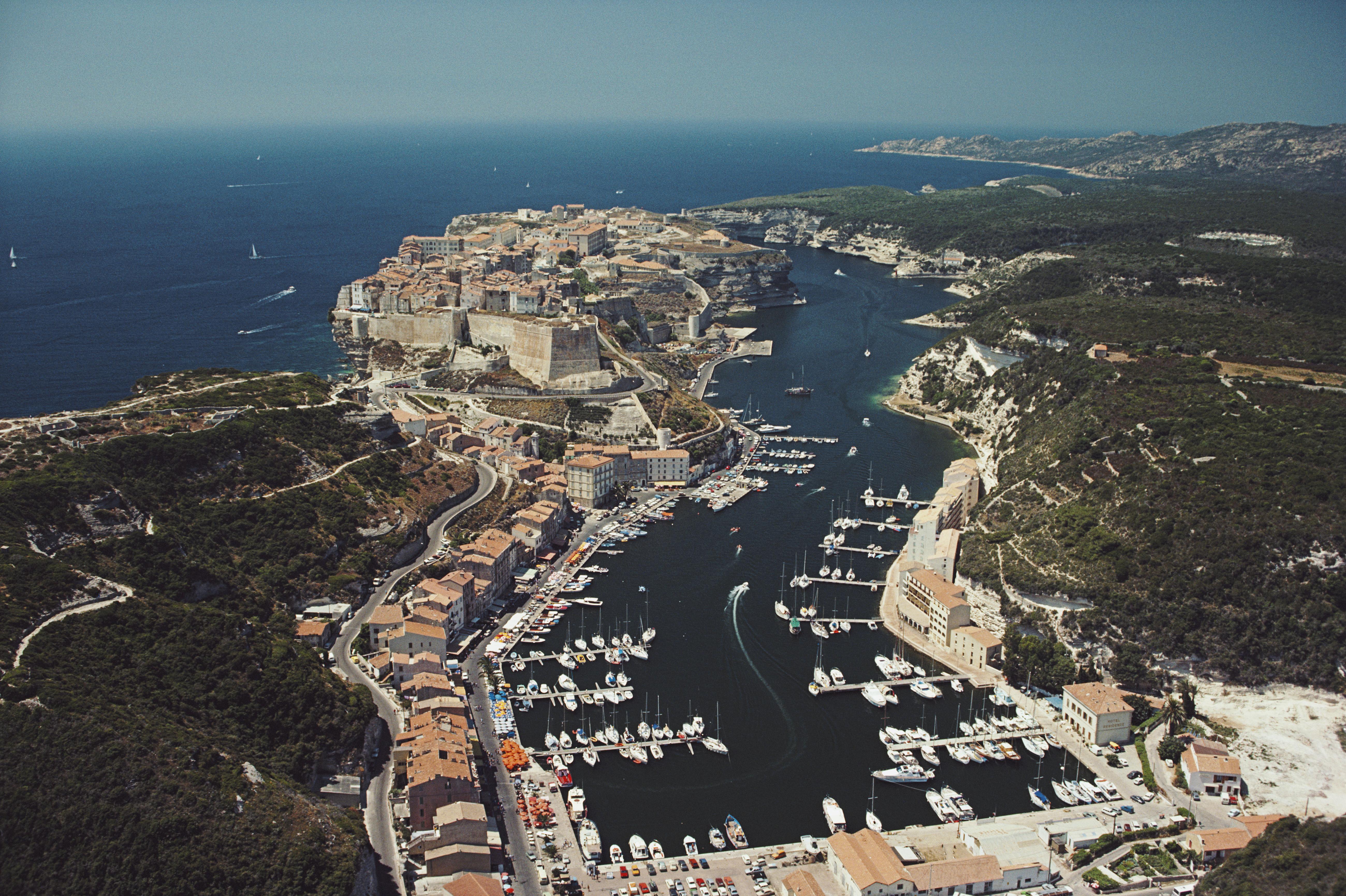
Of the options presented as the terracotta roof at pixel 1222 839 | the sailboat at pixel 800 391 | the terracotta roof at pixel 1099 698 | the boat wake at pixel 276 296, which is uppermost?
the boat wake at pixel 276 296

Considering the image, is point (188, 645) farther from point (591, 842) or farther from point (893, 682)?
point (893, 682)

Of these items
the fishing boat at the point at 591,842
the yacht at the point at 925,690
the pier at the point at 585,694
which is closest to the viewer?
the fishing boat at the point at 591,842

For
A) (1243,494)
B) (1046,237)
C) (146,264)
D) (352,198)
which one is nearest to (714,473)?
(1243,494)

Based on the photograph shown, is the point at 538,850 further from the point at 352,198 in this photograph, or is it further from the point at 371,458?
the point at 352,198

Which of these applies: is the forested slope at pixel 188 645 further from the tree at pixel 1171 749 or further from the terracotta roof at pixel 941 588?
the tree at pixel 1171 749

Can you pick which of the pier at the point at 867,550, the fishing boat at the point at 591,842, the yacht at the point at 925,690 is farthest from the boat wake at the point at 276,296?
the fishing boat at the point at 591,842

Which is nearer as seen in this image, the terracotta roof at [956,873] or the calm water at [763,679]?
the terracotta roof at [956,873]

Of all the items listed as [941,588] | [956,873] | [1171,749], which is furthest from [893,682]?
[956,873]
